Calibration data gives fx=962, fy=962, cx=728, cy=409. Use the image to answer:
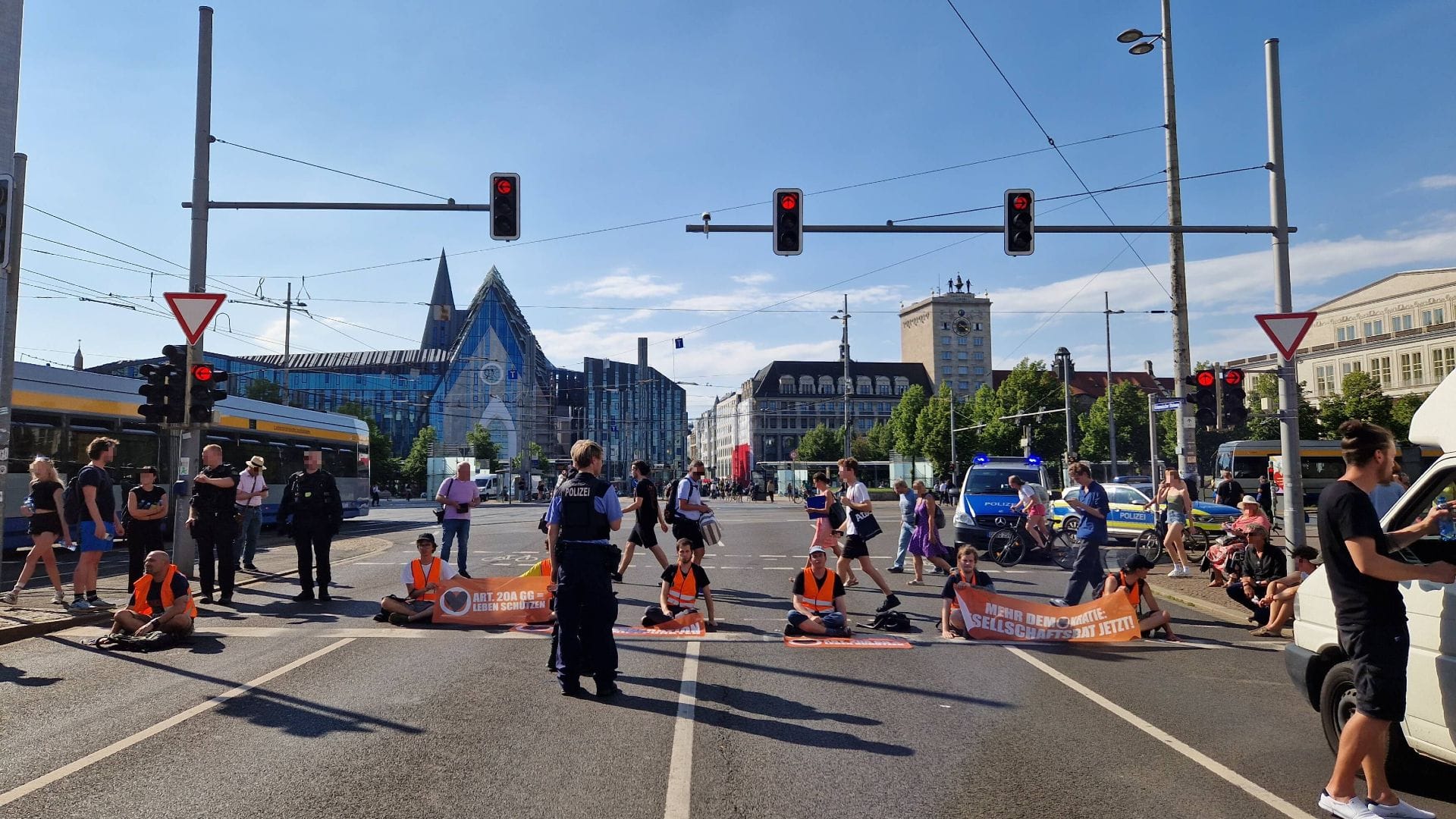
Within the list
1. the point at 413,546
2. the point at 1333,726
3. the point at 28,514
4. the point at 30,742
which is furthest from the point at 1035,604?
the point at 413,546

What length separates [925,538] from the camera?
1493 cm

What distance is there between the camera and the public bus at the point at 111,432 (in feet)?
56.2

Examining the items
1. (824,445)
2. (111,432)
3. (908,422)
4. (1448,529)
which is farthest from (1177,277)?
(824,445)

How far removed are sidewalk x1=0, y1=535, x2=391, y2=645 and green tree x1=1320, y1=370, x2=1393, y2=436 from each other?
195 feet

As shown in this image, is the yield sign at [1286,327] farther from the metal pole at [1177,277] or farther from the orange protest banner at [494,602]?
the orange protest banner at [494,602]

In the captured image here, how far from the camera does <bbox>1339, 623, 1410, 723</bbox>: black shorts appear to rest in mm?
4184

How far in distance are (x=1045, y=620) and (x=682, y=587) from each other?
381 cm

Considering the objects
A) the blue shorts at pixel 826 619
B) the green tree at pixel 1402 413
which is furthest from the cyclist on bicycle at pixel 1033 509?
the green tree at pixel 1402 413

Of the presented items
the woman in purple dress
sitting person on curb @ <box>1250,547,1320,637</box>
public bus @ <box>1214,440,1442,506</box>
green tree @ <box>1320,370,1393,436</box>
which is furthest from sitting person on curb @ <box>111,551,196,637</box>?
green tree @ <box>1320,370,1393,436</box>

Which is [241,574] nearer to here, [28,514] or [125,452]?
[28,514]

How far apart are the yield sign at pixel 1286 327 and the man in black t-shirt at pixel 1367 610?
897 cm

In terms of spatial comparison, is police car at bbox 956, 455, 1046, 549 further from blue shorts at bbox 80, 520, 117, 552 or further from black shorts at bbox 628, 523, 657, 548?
blue shorts at bbox 80, 520, 117, 552

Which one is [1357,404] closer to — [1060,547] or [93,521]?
[1060,547]

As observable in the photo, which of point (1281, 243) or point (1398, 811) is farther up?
point (1281, 243)
